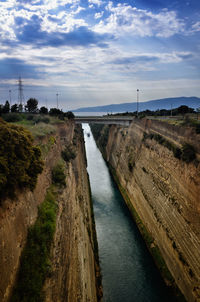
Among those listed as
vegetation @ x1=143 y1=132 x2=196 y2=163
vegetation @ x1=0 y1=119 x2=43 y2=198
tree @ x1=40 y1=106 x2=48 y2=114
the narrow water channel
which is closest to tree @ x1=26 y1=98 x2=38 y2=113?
tree @ x1=40 y1=106 x2=48 y2=114

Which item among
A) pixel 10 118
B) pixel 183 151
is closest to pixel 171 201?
pixel 183 151

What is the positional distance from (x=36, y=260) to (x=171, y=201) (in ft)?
31.3

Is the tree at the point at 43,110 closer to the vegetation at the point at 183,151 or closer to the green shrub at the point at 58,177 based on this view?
the vegetation at the point at 183,151

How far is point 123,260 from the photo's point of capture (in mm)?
15008

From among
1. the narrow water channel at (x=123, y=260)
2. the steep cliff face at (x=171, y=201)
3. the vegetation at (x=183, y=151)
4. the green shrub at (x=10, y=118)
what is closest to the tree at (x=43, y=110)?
the green shrub at (x=10, y=118)

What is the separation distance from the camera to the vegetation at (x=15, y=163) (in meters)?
6.81

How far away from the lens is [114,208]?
2234 centimetres

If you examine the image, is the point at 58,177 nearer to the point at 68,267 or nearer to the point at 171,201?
the point at 68,267

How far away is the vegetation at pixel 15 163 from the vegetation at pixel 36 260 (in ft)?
4.72

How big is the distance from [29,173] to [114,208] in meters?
14.8

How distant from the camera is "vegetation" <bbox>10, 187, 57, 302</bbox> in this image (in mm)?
6145

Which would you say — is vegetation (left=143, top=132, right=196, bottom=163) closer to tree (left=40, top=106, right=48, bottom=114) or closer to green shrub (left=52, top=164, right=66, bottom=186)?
green shrub (left=52, top=164, right=66, bottom=186)

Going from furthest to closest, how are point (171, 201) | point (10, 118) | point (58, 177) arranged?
point (10, 118)
point (171, 201)
point (58, 177)

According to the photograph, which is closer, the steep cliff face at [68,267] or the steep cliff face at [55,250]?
the steep cliff face at [55,250]
